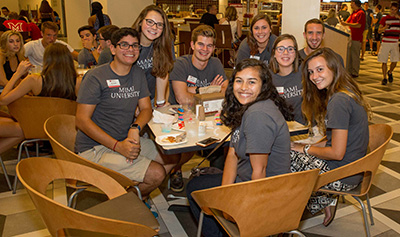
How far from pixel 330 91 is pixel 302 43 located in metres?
2.88

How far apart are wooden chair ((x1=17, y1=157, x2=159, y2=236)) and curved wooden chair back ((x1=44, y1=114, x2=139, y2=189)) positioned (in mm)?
161

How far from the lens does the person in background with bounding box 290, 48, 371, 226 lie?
2273 millimetres

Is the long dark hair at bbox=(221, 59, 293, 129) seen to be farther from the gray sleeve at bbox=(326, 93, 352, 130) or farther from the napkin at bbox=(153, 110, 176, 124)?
the napkin at bbox=(153, 110, 176, 124)

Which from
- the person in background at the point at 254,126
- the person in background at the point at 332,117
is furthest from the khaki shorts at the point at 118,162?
the person in background at the point at 332,117

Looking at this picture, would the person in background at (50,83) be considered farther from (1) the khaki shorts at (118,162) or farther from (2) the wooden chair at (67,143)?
(1) the khaki shorts at (118,162)

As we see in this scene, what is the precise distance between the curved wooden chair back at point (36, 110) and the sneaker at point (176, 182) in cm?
102

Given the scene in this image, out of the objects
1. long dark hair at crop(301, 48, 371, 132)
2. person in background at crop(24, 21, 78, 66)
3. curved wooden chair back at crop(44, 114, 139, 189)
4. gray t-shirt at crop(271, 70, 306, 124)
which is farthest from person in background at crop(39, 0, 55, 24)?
long dark hair at crop(301, 48, 371, 132)

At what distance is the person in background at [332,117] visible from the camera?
227 cm

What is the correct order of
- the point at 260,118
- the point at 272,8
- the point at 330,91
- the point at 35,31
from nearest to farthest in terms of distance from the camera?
the point at 260,118, the point at 330,91, the point at 35,31, the point at 272,8

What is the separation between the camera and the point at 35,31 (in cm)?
732

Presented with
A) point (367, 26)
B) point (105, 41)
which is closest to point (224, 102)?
point (105, 41)

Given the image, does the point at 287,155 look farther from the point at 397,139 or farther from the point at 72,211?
the point at 397,139

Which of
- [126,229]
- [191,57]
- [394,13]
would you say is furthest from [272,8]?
[126,229]

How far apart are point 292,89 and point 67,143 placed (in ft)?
5.81
